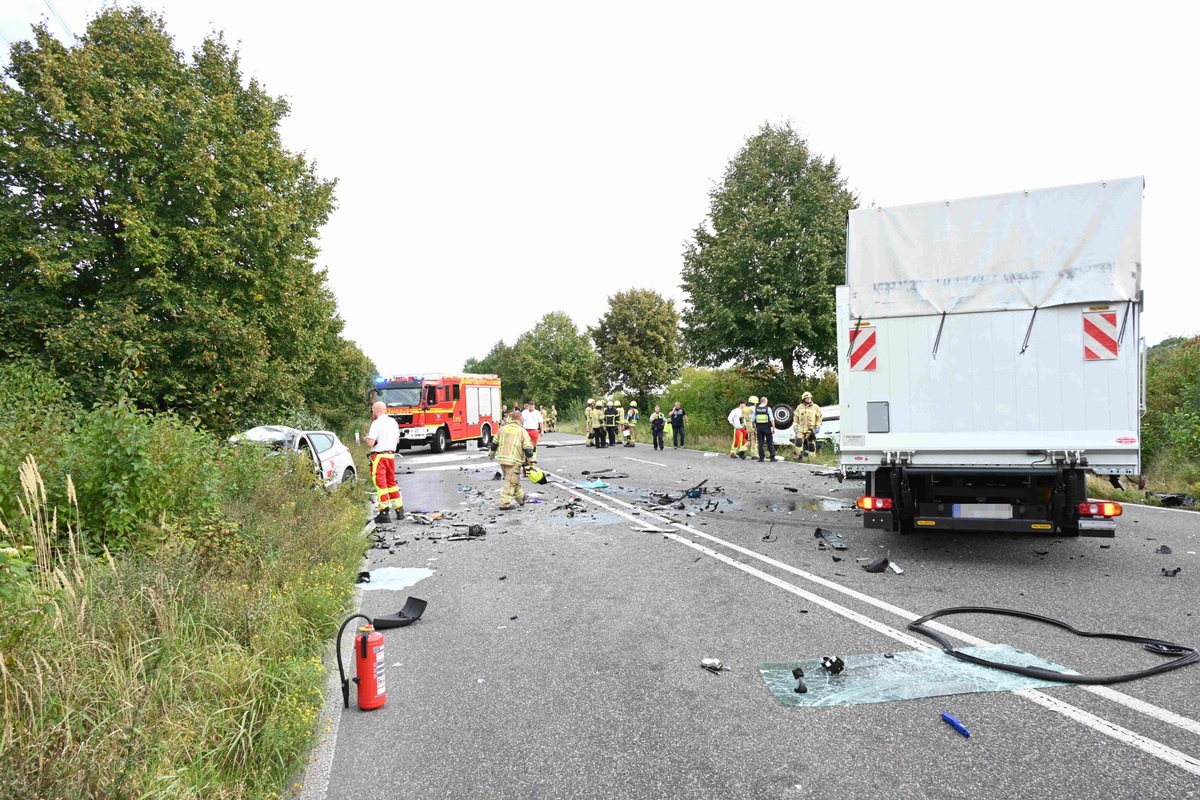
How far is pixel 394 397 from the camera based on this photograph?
25984 millimetres

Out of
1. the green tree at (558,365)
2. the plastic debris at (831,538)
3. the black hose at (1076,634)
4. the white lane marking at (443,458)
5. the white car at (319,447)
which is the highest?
the green tree at (558,365)

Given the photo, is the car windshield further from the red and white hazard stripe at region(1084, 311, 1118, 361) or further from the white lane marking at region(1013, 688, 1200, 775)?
the white lane marking at region(1013, 688, 1200, 775)

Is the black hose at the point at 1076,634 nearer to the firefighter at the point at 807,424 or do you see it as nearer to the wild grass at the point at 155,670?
the wild grass at the point at 155,670

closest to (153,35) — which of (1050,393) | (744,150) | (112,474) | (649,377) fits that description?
(112,474)

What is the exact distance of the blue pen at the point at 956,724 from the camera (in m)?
3.32

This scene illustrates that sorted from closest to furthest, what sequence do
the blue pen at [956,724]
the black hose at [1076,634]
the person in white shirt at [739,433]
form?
the blue pen at [956,724]
the black hose at [1076,634]
the person in white shirt at [739,433]

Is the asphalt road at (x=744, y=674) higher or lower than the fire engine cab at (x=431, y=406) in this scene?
lower

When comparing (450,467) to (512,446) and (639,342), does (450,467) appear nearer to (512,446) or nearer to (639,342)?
(512,446)

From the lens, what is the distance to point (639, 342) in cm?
5497

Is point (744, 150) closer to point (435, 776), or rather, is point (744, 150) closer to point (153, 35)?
point (153, 35)

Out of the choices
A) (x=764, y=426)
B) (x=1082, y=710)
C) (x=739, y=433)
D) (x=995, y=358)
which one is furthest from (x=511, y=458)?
(x=739, y=433)

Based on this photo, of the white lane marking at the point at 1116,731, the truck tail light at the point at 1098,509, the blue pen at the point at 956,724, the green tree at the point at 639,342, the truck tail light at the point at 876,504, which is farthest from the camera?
the green tree at the point at 639,342

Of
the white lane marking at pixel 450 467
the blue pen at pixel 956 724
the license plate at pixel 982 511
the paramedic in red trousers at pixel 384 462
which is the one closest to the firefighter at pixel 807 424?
the white lane marking at pixel 450 467

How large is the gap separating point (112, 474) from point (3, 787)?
12.1 ft
